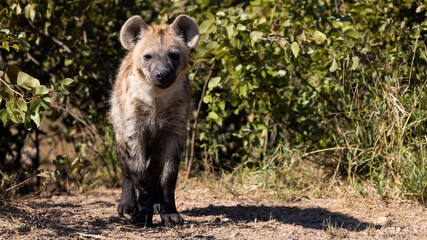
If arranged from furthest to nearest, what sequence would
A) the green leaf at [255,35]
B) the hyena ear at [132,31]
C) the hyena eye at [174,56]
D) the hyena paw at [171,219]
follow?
the green leaf at [255,35] → the hyena ear at [132,31] → the hyena eye at [174,56] → the hyena paw at [171,219]

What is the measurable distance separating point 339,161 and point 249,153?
1219mm

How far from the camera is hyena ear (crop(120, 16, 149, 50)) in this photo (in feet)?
12.7

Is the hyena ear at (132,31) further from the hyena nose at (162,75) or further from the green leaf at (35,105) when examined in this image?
the green leaf at (35,105)

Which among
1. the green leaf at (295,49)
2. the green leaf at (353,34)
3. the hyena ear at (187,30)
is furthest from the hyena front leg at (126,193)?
the green leaf at (353,34)

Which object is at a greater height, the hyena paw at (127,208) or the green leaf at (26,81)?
the green leaf at (26,81)

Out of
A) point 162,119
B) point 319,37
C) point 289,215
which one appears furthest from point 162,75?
point 289,215

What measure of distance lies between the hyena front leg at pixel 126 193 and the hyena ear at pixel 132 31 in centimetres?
82

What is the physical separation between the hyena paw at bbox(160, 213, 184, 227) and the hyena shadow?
0.42 metres

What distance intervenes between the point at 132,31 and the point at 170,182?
120 cm

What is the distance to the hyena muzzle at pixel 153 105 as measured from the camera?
367cm

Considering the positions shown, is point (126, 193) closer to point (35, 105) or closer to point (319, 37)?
point (35, 105)

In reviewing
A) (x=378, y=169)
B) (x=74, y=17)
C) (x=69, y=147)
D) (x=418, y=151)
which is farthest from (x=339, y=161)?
(x=69, y=147)

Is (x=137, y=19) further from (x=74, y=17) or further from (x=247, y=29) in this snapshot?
(x=74, y=17)

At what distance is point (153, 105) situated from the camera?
12.4ft
